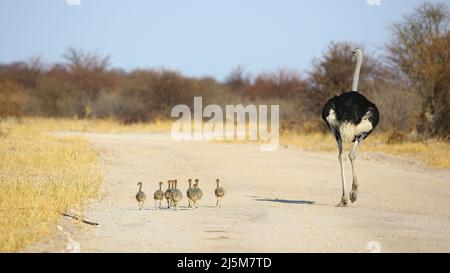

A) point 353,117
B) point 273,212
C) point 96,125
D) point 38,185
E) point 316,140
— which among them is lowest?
point 273,212

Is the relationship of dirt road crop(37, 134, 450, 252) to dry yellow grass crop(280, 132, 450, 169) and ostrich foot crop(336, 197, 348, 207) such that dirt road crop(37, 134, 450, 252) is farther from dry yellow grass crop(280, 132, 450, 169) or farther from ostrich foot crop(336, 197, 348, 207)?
dry yellow grass crop(280, 132, 450, 169)

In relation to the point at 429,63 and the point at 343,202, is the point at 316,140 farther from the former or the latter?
the point at 343,202

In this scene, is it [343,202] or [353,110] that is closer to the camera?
[343,202]

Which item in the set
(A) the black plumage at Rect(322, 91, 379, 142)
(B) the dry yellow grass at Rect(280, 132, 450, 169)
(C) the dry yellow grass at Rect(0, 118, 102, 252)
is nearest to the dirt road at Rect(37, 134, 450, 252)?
(C) the dry yellow grass at Rect(0, 118, 102, 252)

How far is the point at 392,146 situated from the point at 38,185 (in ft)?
57.3

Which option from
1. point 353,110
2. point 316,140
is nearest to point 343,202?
point 353,110

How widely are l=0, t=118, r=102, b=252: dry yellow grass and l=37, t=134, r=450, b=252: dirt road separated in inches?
19.1

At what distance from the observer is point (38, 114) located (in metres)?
57.9

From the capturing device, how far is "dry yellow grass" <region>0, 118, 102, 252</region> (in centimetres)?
1070

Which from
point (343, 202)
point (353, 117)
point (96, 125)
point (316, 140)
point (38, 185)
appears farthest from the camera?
point (96, 125)

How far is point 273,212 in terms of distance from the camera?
1326 centimetres

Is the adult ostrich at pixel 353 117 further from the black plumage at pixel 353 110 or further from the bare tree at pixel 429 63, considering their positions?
the bare tree at pixel 429 63

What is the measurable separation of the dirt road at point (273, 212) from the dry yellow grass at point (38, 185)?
485 mm
